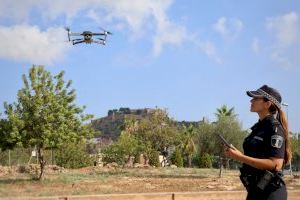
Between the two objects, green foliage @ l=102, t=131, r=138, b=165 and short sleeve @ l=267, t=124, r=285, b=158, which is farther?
green foliage @ l=102, t=131, r=138, b=165

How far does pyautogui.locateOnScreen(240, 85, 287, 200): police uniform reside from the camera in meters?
4.21

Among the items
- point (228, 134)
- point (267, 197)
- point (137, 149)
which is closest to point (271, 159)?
point (267, 197)

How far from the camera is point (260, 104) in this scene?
4.49m

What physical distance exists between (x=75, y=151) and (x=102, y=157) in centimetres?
717

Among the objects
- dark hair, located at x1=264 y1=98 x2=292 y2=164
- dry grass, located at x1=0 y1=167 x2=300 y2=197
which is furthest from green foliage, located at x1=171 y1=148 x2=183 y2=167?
dark hair, located at x1=264 y1=98 x2=292 y2=164

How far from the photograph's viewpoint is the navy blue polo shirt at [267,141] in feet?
14.0

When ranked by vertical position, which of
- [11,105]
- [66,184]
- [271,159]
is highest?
[11,105]

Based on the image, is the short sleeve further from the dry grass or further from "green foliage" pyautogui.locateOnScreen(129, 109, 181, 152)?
"green foliage" pyautogui.locateOnScreen(129, 109, 181, 152)

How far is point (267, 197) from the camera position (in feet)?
13.8

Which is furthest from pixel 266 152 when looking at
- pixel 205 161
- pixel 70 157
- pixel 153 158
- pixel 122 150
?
pixel 205 161

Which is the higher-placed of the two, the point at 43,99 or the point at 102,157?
the point at 43,99

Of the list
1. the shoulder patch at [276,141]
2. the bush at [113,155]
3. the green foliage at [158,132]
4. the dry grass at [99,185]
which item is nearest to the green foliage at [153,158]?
the green foliage at [158,132]

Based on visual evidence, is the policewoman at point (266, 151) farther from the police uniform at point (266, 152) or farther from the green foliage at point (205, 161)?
the green foliage at point (205, 161)

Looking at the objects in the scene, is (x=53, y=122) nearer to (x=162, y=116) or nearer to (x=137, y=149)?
(x=137, y=149)
